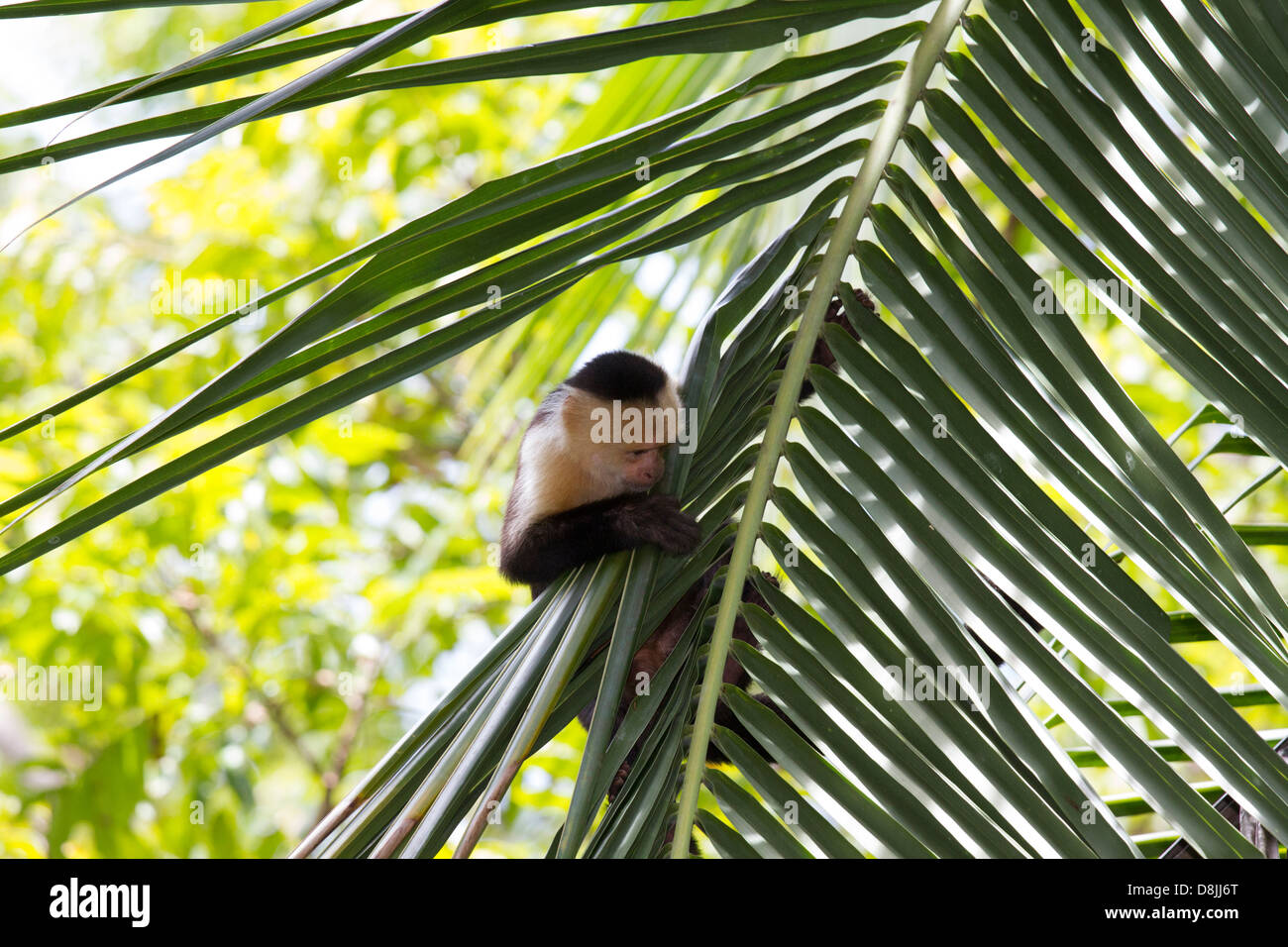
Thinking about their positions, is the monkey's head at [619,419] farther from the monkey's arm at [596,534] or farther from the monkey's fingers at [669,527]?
the monkey's fingers at [669,527]

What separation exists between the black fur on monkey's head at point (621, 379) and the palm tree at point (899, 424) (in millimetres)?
1202

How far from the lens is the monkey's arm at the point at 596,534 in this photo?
4.35ft

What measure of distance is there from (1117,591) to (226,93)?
559 centimetres

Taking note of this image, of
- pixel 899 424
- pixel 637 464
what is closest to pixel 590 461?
pixel 637 464

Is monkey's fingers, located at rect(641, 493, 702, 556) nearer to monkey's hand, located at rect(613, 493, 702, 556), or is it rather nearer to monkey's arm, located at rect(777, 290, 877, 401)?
monkey's hand, located at rect(613, 493, 702, 556)

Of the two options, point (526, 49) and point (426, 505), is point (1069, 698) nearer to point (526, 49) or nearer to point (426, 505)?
point (526, 49)

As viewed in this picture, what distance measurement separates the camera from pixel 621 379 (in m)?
2.55

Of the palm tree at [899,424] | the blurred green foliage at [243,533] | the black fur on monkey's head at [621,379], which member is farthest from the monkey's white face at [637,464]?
the blurred green foliage at [243,533]

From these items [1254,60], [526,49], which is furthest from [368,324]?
[1254,60]

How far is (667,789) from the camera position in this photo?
1.14m

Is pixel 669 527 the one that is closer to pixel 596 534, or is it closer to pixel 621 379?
pixel 596 534

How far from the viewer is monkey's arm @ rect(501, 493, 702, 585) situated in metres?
1.33

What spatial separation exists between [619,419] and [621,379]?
12 centimetres
